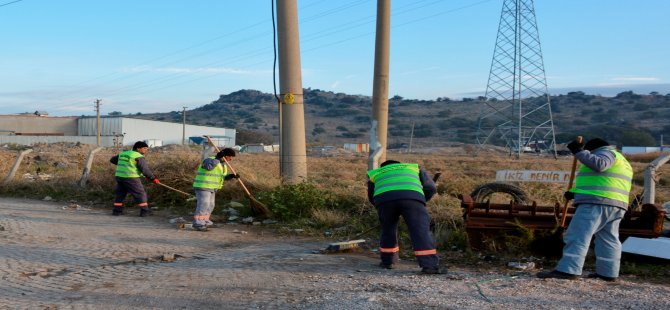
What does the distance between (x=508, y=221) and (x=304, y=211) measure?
414 cm

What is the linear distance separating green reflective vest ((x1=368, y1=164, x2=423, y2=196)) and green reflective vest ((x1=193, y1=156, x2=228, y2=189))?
173 inches

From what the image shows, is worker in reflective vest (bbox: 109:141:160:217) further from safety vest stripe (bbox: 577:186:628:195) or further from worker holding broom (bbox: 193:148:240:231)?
safety vest stripe (bbox: 577:186:628:195)

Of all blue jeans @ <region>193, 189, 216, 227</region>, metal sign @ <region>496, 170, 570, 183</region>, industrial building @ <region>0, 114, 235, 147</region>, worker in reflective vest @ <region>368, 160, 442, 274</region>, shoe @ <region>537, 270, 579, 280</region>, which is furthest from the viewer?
industrial building @ <region>0, 114, 235, 147</region>

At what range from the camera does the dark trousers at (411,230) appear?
7109mm

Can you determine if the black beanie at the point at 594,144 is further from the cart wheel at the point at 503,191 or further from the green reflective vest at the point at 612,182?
the cart wheel at the point at 503,191

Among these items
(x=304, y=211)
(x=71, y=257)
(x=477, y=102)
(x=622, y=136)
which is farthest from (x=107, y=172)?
(x=477, y=102)

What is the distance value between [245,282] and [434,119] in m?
98.1

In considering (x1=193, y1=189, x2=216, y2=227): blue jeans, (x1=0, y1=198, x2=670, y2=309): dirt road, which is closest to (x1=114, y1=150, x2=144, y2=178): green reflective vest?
(x1=193, y1=189, x2=216, y2=227): blue jeans

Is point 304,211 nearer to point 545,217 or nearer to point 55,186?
point 545,217

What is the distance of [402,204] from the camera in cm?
739

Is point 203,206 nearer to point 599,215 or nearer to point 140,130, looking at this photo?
point 599,215

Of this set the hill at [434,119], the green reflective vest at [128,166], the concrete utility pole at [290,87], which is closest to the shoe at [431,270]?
the concrete utility pole at [290,87]

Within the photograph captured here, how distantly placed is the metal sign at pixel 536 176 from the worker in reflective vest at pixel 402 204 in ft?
8.79

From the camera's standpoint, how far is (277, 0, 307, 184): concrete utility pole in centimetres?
1353
